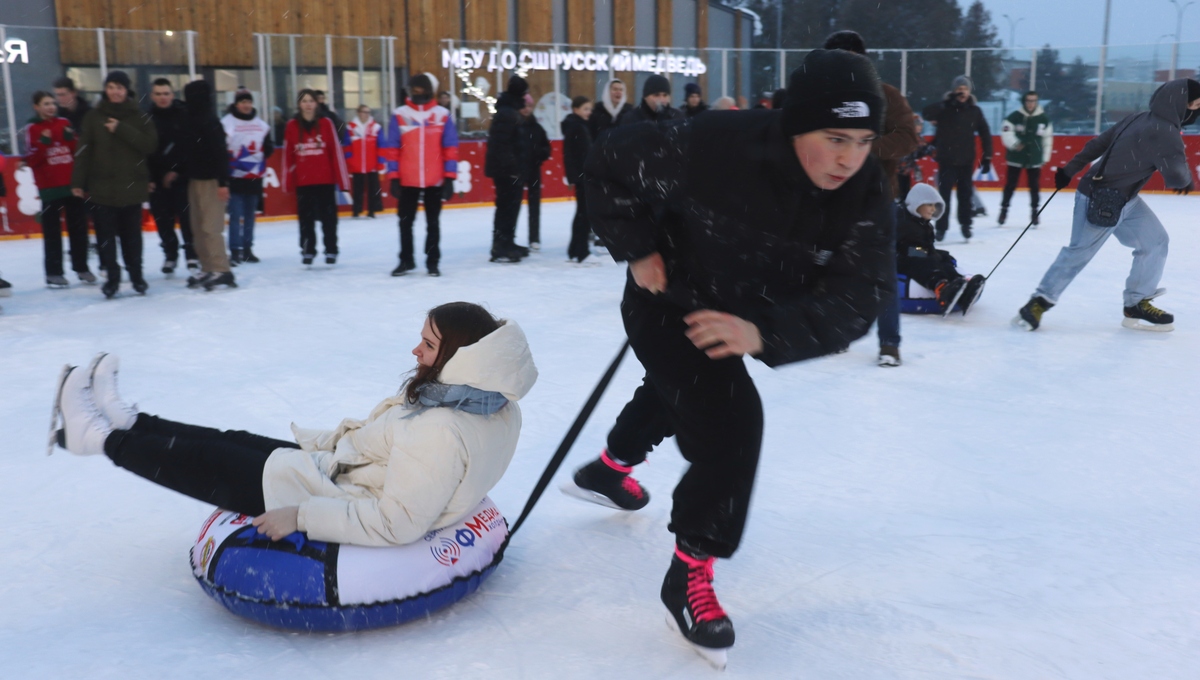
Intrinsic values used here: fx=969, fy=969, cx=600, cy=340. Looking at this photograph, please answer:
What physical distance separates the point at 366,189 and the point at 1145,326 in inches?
355

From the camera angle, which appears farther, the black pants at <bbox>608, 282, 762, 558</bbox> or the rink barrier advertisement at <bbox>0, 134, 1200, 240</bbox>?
the rink barrier advertisement at <bbox>0, 134, 1200, 240</bbox>

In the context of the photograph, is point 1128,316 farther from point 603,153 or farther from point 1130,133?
point 603,153

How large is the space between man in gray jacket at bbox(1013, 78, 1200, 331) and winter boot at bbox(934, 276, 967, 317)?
374mm

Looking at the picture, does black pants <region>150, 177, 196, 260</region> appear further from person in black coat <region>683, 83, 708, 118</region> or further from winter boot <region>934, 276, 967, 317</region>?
winter boot <region>934, 276, 967, 317</region>

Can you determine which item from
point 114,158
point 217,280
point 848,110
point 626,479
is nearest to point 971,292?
point 626,479

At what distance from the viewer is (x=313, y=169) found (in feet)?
26.1

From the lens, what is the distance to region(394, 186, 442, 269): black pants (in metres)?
7.61

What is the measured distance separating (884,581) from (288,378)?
3.08 metres

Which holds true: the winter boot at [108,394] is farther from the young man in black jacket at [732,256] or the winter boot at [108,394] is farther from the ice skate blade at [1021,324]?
the ice skate blade at [1021,324]

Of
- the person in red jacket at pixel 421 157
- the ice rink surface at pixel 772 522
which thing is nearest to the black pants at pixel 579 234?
the person in red jacket at pixel 421 157

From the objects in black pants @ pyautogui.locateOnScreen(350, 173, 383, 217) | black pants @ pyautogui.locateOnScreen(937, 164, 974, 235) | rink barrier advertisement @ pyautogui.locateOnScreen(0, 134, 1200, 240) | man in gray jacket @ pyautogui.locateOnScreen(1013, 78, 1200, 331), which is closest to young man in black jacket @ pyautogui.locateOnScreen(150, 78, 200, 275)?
rink barrier advertisement @ pyautogui.locateOnScreen(0, 134, 1200, 240)

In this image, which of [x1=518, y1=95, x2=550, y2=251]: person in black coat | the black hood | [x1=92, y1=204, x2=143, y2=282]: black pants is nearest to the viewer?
[x1=92, y1=204, x2=143, y2=282]: black pants

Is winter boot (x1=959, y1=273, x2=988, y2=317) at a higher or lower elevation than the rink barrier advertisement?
lower

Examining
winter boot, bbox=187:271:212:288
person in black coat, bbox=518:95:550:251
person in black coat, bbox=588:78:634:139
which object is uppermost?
person in black coat, bbox=588:78:634:139
